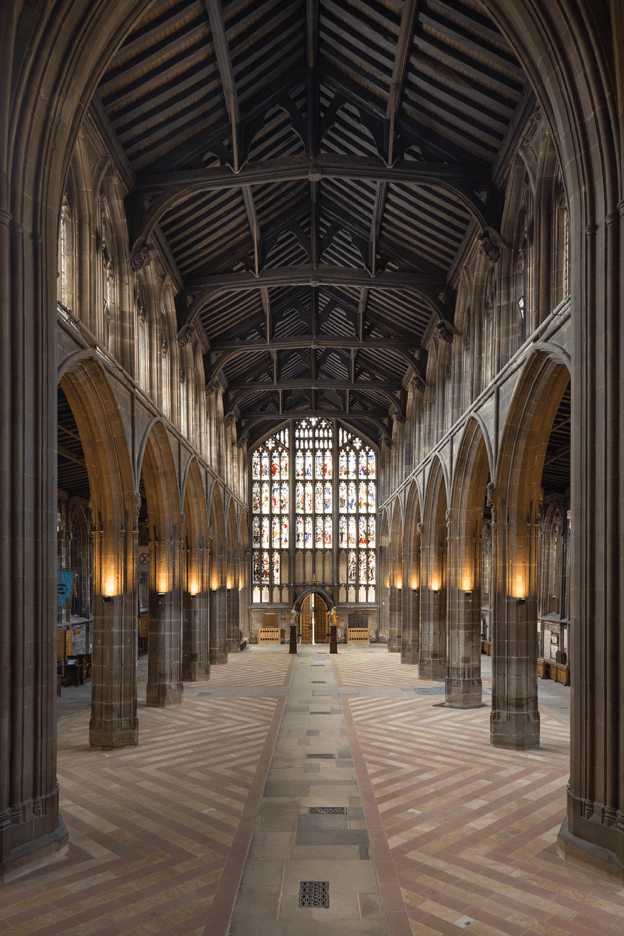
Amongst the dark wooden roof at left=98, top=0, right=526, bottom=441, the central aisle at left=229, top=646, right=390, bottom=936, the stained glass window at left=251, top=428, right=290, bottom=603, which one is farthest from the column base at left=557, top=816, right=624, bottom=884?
the stained glass window at left=251, top=428, right=290, bottom=603

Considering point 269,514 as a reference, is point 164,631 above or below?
below

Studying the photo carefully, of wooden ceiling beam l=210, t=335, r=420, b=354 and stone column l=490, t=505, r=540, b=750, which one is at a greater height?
wooden ceiling beam l=210, t=335, r=420, b=354

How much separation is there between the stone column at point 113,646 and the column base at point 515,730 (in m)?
6.55

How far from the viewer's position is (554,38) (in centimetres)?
731

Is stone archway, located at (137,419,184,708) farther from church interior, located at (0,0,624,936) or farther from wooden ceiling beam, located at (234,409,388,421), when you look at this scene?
wooden ceiling beam, located at (234,409,388,421)

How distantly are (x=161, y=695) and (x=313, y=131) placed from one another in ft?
41.7

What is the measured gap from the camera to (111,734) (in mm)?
12047

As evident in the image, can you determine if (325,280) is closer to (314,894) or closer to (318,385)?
(318,385)

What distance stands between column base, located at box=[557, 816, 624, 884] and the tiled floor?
12cm

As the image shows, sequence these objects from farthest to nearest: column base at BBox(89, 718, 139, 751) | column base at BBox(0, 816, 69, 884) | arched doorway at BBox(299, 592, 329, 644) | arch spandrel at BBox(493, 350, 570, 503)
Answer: arched doorway at BBox(299, 592, 329, 644) < column base at BBox(89, 718, 139, 751) < arch spandrel at BBox(493, 350, 570, 503) < column base at BBox(0, 816, 69, 884)

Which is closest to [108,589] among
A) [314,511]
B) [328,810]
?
[328,810]

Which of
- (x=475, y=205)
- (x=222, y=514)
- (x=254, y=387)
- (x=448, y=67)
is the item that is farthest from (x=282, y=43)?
(x=222, y=514)

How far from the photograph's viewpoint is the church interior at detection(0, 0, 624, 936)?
6.85 m

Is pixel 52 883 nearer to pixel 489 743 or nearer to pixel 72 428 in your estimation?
pixel 489 743
